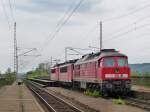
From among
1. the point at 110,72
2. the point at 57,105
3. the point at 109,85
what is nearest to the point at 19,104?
the point at 57,105

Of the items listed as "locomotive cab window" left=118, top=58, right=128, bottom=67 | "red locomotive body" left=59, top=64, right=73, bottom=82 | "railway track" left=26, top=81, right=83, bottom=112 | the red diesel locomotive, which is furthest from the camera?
"red locomotive body" left=59, top=64, right=73, bottom=82

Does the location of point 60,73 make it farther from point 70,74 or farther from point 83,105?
point 83,105

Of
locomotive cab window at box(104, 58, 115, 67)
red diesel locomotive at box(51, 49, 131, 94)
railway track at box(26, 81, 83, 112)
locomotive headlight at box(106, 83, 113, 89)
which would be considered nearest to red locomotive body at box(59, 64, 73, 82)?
railway track at box(26, 81, 83, 112)

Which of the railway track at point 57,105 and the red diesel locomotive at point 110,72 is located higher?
the red diesel locomotive at point 110,72

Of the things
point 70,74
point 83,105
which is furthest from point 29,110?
point 70,74

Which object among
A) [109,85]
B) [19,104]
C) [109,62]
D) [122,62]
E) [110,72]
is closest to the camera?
[19,104]

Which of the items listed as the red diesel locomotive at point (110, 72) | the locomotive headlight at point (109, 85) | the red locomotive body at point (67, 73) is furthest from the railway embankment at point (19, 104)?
the red locomotive body at point (67, 73)

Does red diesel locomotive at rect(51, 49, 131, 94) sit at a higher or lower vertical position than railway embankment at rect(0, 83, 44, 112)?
higher

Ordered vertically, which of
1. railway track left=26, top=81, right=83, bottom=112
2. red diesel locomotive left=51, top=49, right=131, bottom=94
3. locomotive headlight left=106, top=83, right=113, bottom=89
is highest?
red diesel locomotive left=51, top=49, right=131, bottom=94

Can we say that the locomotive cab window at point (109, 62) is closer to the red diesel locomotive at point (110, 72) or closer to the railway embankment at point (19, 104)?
the red diesel locomotive at point (110, 72)

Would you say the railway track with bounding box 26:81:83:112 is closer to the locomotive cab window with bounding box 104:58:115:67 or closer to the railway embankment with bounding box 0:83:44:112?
the railway embankment with bounding box 0:83:44:112

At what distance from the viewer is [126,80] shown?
31.4 meters

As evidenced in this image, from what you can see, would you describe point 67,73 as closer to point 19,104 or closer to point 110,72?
point 110,72

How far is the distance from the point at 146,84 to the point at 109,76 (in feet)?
38.0
